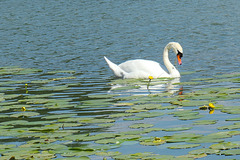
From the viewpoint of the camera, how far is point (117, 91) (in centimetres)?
1309

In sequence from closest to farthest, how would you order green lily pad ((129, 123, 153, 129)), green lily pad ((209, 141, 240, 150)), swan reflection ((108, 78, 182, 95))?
green lily pad ((209, 141, 240, 150))
green lily pad ((129, 123, 153, 129))
swan reflection ((108, 78, 182, 95))

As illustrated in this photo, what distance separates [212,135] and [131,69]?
7996 mm

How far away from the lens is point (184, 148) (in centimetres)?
729

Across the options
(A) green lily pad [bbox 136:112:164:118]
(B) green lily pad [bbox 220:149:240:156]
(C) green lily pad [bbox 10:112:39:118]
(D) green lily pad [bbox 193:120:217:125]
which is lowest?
(B) green lily pad [bbox 220:149:240:156]

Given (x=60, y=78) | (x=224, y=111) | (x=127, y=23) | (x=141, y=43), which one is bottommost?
(x=224, y=111)

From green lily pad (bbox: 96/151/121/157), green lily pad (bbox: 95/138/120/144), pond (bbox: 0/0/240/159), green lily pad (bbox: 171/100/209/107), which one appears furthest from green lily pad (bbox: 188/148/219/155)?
A: green lily pad (bbox: 171/100/209/107)

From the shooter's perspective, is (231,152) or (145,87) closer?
(231,152)

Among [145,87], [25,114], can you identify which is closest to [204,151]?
[25,114]

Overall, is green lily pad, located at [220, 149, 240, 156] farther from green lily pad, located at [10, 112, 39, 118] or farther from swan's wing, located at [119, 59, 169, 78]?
swan's wing, located at [119, 59, 169, 78]

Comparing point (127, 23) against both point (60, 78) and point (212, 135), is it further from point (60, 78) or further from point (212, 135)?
point (212, 135)

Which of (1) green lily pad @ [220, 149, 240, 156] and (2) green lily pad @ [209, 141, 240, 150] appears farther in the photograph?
(2) green lily pad @ [209, 141, 240, 150]

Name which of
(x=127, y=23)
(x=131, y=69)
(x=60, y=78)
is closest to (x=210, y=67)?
(x=131, y=69)

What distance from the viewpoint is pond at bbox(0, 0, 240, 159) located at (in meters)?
7.59

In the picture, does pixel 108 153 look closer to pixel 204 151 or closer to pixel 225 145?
pixel 204 151
